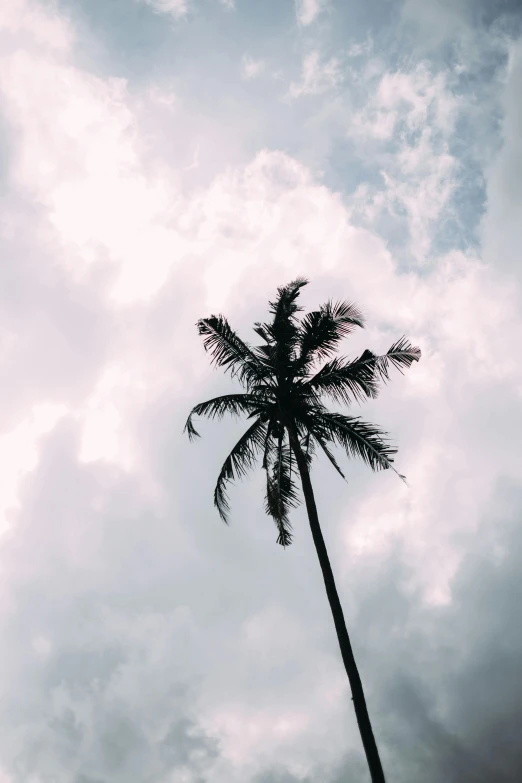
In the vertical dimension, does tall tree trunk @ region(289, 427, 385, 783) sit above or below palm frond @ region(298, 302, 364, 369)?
below

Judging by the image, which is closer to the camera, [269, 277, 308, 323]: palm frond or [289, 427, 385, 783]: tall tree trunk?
[289, 427, 385, 783]: tall tree trunk

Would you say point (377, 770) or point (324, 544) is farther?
point (324, 544)

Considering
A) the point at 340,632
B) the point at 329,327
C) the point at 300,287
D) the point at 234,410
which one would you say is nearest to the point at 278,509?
the point at 234,410

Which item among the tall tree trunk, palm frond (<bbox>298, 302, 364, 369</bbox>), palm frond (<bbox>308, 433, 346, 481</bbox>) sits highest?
palm frond (<bbox>298, 302, 364, 369</bbox>)

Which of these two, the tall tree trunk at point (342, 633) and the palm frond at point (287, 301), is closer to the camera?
the tall tree trunk at point (342, 633)

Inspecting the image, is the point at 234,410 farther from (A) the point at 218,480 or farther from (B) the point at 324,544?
(B) the point at 324,544

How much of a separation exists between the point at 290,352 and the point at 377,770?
31.1 ft

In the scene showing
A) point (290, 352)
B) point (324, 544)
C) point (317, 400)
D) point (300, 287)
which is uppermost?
point (300, 287)

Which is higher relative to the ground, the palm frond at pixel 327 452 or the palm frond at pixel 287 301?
the palm frond at pixel 287 301

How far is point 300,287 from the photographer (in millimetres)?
14867

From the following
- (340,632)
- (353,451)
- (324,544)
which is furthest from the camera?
(353,451)

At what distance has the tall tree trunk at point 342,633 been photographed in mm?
8633

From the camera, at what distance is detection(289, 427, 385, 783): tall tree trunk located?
863 centimetres

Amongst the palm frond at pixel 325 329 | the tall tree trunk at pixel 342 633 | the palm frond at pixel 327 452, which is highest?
the palm frond at pixel 325 329
